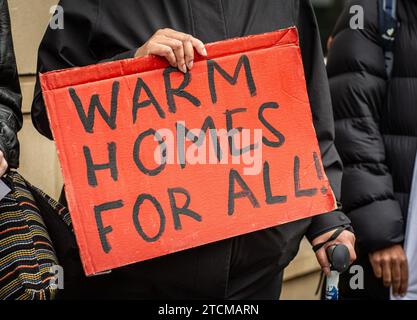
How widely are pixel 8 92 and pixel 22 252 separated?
50 cm

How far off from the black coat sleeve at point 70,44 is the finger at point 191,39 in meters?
0.23

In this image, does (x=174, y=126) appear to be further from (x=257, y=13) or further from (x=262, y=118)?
(x=257, y=13)

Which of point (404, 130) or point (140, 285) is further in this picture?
point (404, 130)

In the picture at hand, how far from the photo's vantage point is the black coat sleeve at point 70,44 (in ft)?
7.20

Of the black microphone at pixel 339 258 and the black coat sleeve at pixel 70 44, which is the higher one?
the black coat sleeve at pixel 70 44

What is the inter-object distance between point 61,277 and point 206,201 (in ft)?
1.52

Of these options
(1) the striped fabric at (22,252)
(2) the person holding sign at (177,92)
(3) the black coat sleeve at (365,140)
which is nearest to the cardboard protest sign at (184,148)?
(2) the person holding sign at (177,92)

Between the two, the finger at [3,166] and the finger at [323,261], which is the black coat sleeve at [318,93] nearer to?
the finger at [323,261]

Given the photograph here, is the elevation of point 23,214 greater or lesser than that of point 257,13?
lesser
